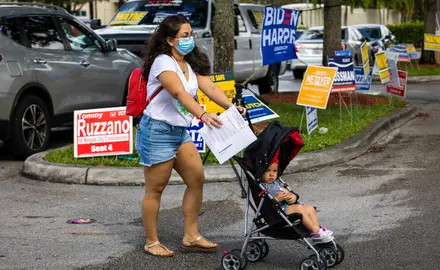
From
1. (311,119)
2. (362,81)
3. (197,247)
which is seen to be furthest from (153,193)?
(362,81)

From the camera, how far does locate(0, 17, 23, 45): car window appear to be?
1149 centimetres

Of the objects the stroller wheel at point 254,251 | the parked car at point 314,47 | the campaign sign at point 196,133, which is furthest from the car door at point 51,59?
the parked car at point 314,47

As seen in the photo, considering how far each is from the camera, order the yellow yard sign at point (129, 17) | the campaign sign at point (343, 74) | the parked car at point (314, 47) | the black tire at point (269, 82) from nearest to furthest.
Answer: the campaign sign at point (343, 74) → the yellow yard sign at point (129, 17) → the black tire at point (269, 82) → the parked car at point (314, 47)

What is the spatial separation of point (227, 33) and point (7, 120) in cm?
363

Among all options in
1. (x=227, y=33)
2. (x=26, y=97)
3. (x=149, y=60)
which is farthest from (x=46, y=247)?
(x=227, y=33)

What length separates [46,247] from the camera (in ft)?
23.2

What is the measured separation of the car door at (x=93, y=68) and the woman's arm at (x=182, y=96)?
6089mm

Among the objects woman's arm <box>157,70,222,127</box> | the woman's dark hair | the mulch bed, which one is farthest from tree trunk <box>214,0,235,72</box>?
woman's arm <box>157,70,222,127</box>

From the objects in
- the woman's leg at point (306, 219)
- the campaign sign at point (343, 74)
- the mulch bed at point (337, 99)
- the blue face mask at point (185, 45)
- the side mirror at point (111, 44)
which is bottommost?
the mulch bed at point (337, 99)

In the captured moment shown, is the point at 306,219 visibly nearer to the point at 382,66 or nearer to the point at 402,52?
the point at 382,66

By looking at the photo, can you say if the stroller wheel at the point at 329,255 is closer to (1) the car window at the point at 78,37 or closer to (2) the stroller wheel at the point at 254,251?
(2) the stroller wheel at the point at 254,251

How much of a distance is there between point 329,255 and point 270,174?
2.29ft

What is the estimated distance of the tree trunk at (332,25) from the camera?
1706 centimetres

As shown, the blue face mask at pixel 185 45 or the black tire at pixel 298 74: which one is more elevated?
the blue face mask at pixel 185 45
